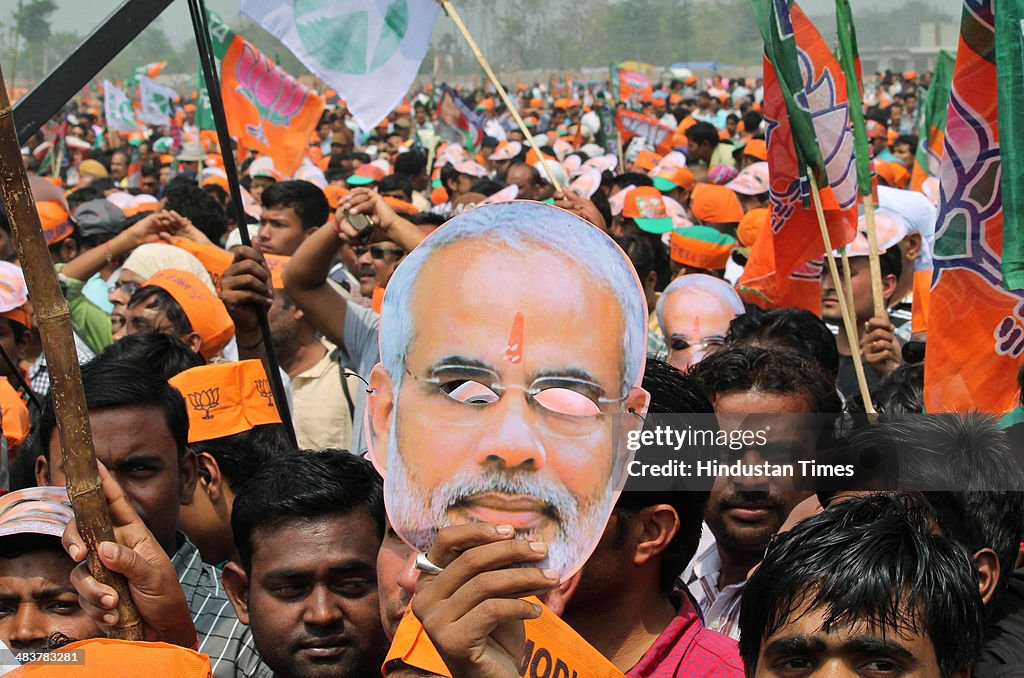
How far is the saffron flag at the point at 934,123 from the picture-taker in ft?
25.5

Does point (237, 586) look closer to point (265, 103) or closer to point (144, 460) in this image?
point (144, 460)

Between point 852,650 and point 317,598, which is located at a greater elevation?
point 852,650

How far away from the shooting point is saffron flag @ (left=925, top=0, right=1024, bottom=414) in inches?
118

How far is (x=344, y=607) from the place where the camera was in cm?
265

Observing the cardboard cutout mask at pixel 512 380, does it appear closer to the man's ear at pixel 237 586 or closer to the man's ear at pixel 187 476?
the man's ear at pixel 237 586

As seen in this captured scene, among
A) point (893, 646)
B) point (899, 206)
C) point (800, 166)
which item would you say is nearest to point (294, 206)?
point (899, 206)

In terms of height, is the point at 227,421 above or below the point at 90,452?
below

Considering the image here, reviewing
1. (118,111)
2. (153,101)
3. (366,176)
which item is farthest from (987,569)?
(153,101)

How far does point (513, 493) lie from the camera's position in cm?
177

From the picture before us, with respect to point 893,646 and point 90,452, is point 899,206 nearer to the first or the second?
point 893,646

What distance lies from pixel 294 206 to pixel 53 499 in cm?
409

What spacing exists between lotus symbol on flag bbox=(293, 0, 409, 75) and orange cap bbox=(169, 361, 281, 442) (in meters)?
1.16

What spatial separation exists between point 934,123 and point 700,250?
2.81 metres

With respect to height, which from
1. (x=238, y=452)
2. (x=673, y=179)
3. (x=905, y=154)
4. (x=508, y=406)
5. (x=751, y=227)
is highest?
(x=508, y=406)
